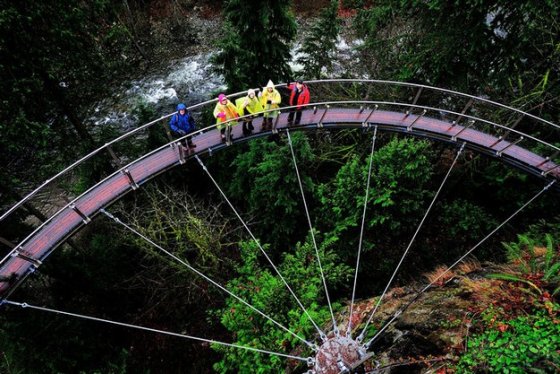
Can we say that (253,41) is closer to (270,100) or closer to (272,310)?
(270,100)

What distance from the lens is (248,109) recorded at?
1155 cm

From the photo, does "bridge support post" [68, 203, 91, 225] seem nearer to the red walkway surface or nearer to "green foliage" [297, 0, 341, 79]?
the red walkway surface

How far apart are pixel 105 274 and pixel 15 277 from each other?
5578 mm

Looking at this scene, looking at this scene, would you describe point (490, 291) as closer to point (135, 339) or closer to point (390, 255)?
point (390, 255)

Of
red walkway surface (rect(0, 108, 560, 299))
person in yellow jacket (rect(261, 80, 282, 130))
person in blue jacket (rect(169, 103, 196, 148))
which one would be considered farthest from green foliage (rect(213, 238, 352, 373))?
person in yellow jacket (rect(261, 80, 282, 130))

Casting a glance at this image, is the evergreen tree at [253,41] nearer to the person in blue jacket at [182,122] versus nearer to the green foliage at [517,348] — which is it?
the person in blue jacket at [182,122]

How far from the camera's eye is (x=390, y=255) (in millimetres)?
13953

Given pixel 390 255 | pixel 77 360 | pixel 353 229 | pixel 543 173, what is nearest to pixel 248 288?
pixel 353 229

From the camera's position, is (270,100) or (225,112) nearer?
(225,112)

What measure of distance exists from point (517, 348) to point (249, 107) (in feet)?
28.9

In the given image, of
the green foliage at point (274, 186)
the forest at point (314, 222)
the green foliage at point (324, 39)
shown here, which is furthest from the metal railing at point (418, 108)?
the green foliage at point (274, 186)

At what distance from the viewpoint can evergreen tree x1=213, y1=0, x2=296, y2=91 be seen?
1332 cm

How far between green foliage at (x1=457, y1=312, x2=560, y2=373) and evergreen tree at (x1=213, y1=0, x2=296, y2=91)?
11.2 meters

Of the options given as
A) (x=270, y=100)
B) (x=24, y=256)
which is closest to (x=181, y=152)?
(x=270, y=100)
